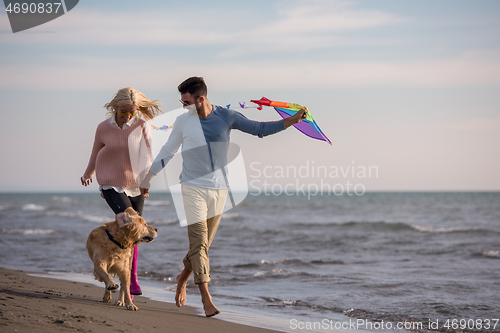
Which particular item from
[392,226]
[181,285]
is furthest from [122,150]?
[392,226]

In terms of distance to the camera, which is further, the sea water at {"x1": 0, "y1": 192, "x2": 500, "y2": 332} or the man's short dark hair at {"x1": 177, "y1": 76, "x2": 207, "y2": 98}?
the sea water at {"x1": 0, "y1": 192, "x2": 500, "y2": 332}

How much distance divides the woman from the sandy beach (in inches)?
39.0

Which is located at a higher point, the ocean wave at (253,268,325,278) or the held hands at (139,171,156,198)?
the held hands at (139,171,156,198)

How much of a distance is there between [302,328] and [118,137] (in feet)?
8.54

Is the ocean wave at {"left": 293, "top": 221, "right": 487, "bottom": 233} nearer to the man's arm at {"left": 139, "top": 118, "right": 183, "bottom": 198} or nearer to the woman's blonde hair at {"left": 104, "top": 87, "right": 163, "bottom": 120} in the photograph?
the woman's blonde hair at {"left": 104, "top": 87, "right": 163, "bottom": 120}

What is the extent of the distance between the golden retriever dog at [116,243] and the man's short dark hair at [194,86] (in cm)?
124

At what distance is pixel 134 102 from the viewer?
452cm

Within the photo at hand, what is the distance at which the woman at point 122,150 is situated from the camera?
451cm

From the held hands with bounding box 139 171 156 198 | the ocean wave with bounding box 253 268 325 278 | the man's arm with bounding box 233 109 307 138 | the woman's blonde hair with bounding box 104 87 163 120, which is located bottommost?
the ocean wave with bounding box 253 268 325 278

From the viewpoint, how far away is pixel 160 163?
166 inches

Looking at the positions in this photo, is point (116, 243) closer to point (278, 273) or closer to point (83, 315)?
point (83, 315)

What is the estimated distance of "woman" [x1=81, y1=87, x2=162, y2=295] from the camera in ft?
14.8

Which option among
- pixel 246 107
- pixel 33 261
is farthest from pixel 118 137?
pixel 33 261

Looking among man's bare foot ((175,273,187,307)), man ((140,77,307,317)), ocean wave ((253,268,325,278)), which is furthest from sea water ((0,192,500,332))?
man ((140,77,307,317))
